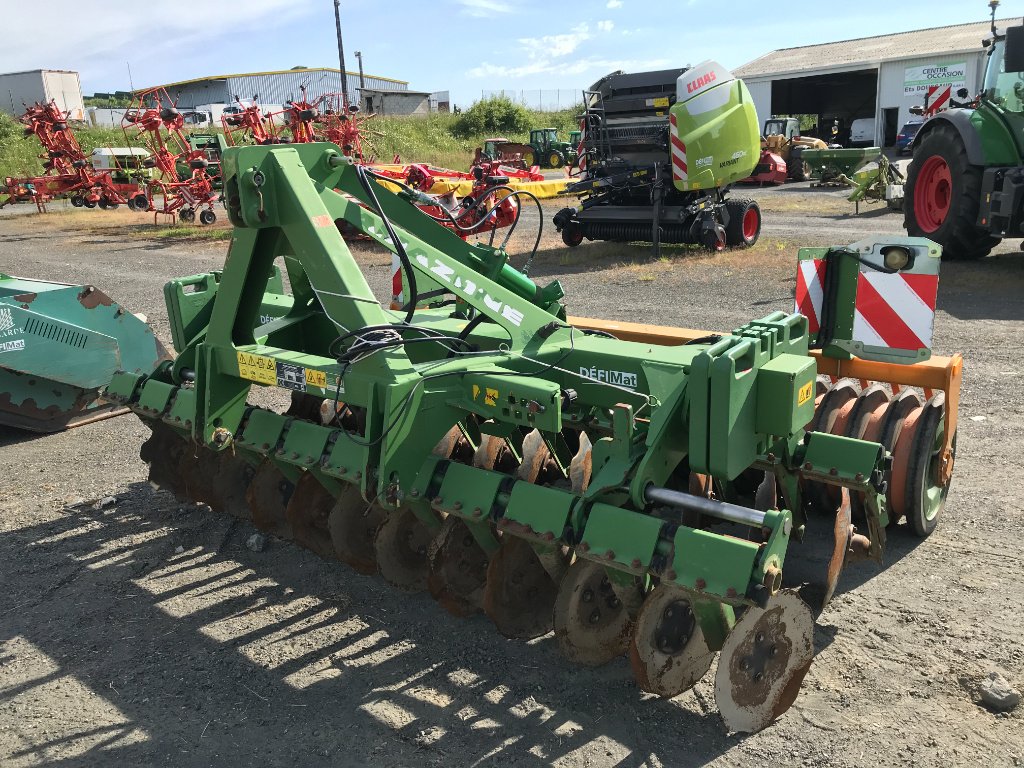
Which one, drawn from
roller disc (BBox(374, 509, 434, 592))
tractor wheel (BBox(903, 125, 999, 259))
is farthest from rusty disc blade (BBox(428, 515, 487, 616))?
tractor wheel (BBox(903, 125, 999, 259))

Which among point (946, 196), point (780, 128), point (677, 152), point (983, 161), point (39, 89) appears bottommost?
point (946, 196)

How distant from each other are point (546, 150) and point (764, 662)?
30889 millimetres

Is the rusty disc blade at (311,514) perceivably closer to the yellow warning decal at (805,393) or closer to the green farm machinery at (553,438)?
the green farm machinery at (553,438)

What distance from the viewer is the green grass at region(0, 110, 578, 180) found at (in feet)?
105

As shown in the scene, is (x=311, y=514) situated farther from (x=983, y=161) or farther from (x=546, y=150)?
(x=546, y=150)

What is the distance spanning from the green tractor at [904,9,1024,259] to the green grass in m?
22.7

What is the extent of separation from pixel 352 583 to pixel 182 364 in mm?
1379

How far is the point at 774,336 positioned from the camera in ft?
10.1

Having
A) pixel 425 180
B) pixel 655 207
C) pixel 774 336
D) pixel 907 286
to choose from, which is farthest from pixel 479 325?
pixel 425 180

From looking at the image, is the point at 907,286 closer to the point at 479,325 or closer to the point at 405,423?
the point at 479,325

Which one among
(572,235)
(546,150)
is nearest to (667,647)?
(572,235)

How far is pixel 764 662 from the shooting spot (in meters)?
2.73

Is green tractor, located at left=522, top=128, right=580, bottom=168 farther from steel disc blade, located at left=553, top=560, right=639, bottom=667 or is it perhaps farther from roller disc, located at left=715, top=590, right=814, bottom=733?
roller disc, located at left=715, top=590, right=814, bottom=733

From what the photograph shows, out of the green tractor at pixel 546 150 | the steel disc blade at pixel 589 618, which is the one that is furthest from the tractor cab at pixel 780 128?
the steel disc blade at pixel 589 618
